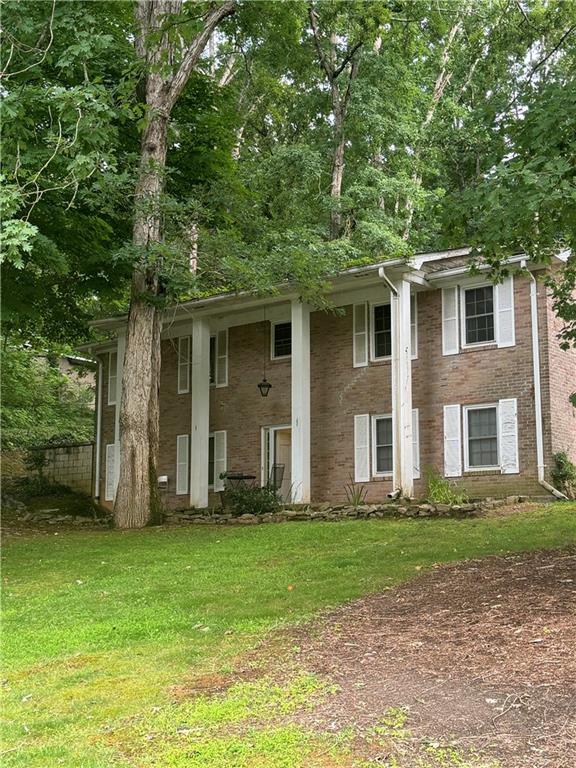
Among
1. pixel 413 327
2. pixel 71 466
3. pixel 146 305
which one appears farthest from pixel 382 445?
pixel 71 466

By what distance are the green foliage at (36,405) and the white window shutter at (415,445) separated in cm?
1242

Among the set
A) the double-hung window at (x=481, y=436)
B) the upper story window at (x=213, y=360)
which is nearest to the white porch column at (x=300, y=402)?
the double-hung window at (x=481, y=436)

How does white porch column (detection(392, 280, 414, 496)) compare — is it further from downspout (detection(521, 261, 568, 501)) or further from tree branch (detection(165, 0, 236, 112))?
tree branch (detection(165, 0, 236, 112))

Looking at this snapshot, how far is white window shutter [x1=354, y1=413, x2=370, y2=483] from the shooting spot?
18422 millimetres

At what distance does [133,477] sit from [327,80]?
19.0 m

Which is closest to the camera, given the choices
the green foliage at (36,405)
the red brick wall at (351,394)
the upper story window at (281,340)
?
the red brick wall at (351,394)

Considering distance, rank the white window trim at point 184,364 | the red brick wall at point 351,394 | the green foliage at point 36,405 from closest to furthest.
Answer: the red brick wall at point 351,394
the white window trim at point 184,364
the green foliage at point 36,405

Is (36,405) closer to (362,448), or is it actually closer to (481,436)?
(362,448)

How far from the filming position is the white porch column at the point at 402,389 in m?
16.1

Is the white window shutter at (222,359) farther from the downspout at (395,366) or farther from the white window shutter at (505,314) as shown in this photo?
the white window shutter at (505,314)

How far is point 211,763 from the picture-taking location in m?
4.18

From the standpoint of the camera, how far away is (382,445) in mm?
18422

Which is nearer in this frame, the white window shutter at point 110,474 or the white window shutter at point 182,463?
the white window shutter at point 182,463

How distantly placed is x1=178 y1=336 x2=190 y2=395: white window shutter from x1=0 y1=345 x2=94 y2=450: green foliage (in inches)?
213
